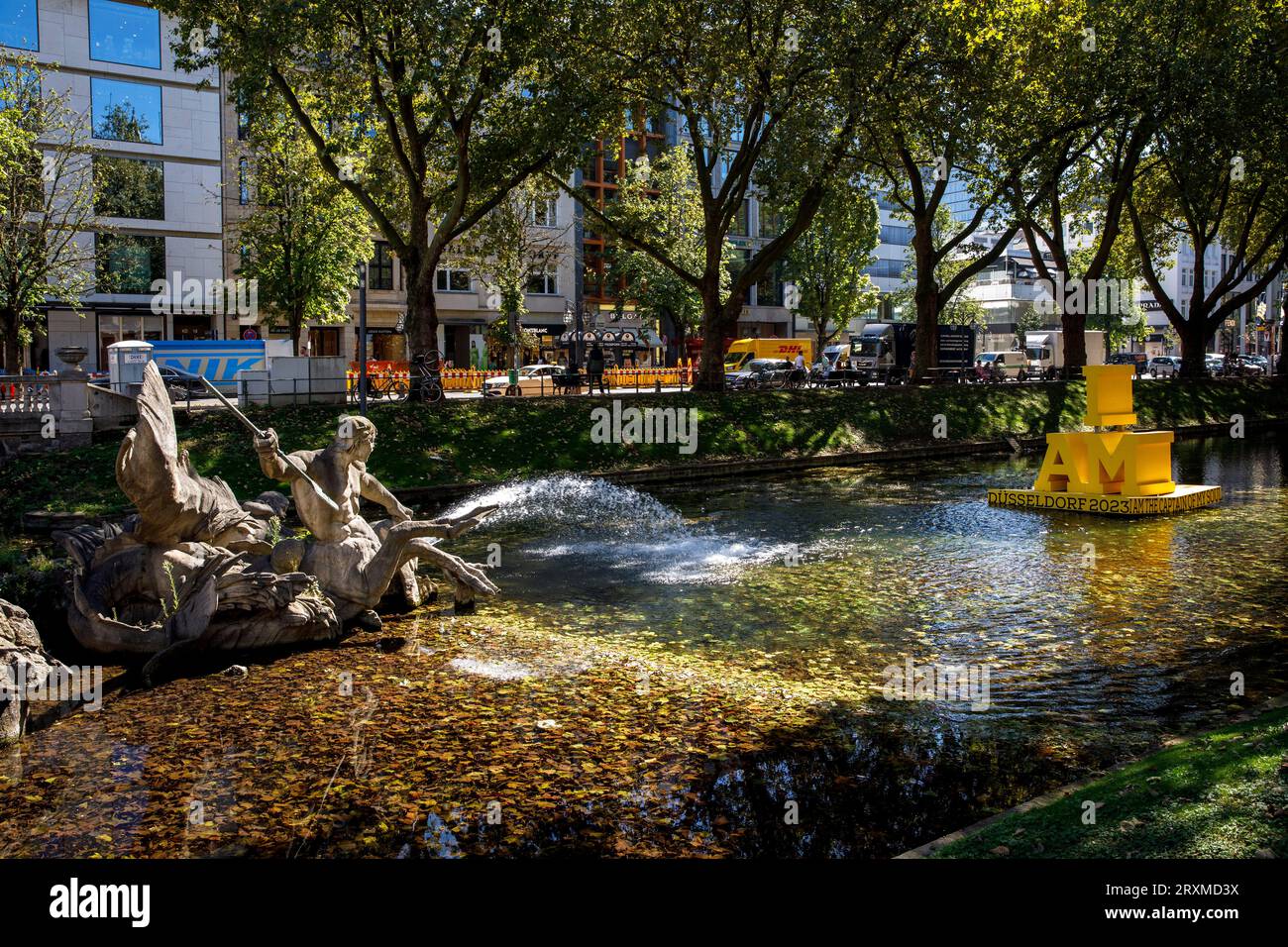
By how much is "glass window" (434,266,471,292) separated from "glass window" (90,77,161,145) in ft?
64.9

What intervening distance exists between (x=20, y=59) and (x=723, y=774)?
37.0m

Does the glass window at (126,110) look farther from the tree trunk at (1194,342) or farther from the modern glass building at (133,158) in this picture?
the tree trunk at (1194,342)

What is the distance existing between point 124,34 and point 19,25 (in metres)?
4.13

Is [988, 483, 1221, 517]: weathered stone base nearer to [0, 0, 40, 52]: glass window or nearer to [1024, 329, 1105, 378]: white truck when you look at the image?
[1024, 329, 1105, 378]: white truck

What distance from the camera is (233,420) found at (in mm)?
25234

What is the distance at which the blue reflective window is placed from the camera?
153ft

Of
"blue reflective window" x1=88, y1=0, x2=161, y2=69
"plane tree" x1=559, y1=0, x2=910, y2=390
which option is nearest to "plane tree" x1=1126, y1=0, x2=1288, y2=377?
"plane tree" x1=559, y1=0, x2=910, y2=390

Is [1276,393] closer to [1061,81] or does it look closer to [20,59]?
[1061,81]

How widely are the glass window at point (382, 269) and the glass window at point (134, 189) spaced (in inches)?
573

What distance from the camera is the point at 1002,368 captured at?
5512 cm

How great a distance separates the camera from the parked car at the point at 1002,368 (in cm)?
5078

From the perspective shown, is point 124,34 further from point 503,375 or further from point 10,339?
point 503,375

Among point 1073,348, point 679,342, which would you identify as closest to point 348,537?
point 1073,348
